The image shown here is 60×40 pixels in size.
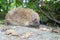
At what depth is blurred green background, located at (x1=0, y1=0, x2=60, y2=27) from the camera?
4.94 m

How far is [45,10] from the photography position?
5.23 metres

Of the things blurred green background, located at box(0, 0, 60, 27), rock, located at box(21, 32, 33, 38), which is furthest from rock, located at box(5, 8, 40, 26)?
rock, located at box(21, 32, 33, 38)

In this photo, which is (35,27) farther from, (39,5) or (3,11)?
(3,11)

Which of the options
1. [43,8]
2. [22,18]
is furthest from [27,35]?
[43,8]

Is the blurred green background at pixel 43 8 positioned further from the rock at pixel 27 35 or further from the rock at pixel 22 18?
the rock at pixel 27 35

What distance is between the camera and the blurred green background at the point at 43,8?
494 centimetres

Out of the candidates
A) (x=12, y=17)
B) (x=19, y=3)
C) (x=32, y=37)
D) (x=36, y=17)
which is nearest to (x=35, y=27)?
(x=36, y=17)

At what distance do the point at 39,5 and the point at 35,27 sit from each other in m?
1.15

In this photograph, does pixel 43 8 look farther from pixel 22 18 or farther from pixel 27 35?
pixel 27 35

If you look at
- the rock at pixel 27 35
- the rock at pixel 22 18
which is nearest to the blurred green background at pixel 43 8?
the rock at pixel 22 18

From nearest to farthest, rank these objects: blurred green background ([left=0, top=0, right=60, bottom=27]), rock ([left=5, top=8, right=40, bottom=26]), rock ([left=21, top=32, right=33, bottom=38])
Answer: rock ([left=21, top=32, right=33, bottom=38]), rock ([left=5, top=8, right=40, bottom=26]), blurred green background ([left=0, top=0, right=60, bottom=27])

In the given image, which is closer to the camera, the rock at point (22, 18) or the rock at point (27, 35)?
the rock at point (27, 35)

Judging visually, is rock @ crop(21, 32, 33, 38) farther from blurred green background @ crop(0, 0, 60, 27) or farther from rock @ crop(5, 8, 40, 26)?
blurred green background @ crop(0, 0, 60, 27)

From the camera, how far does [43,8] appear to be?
207 inches
